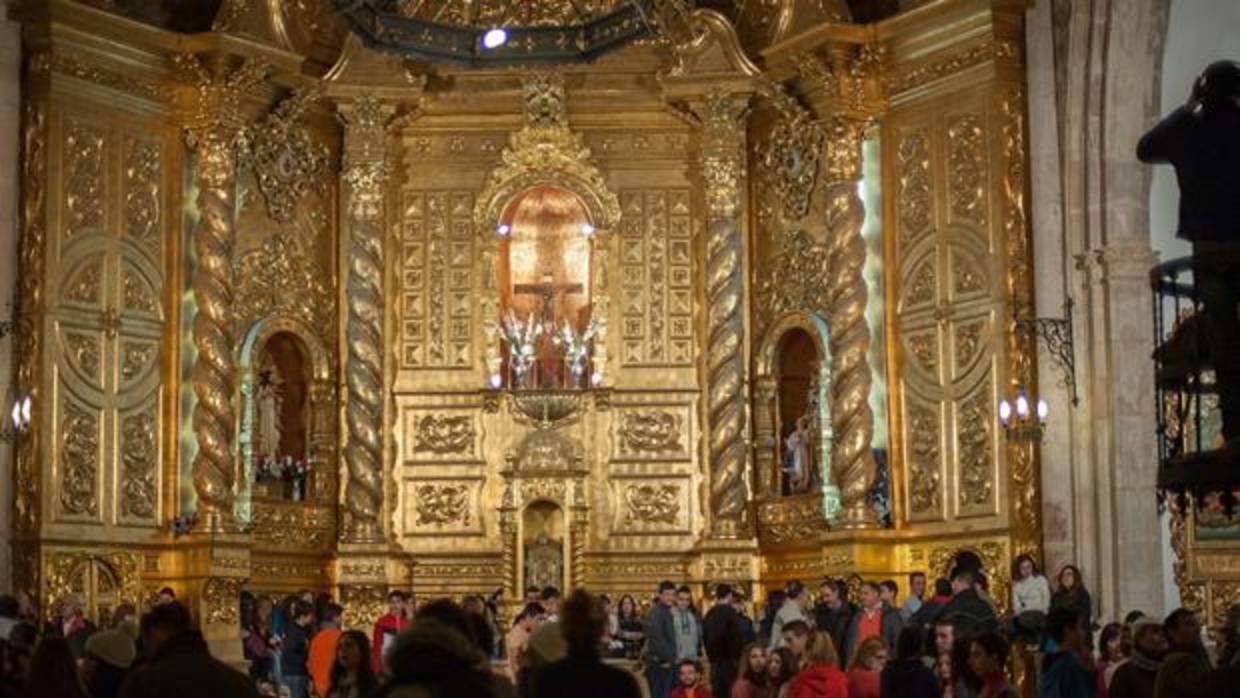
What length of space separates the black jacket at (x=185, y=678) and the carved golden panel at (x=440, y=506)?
21296 mm

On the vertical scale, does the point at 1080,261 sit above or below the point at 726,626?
above

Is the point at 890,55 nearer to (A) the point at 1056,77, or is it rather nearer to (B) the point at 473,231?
(A) the point at 1056,77

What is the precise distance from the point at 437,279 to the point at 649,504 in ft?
14.0

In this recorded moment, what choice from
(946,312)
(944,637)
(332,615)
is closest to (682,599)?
(332,615)

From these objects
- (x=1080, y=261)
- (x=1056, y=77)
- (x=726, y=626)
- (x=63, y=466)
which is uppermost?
(x=1056, y=77)

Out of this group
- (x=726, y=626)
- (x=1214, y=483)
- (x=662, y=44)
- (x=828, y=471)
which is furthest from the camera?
(x=662, y=44)

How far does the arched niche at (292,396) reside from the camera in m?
30.0

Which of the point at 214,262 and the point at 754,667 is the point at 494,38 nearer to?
the point at 214,262

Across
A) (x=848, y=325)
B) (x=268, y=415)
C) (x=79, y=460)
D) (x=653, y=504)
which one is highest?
(x=848, y=325)

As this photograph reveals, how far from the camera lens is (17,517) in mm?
27188

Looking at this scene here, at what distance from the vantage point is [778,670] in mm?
15117

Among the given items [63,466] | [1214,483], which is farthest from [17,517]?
[1214,483]

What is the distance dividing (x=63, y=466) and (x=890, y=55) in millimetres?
11408

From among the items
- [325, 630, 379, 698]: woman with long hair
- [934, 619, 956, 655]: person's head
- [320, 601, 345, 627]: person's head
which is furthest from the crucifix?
[325, 630, 379, 698]: woman with long hair
